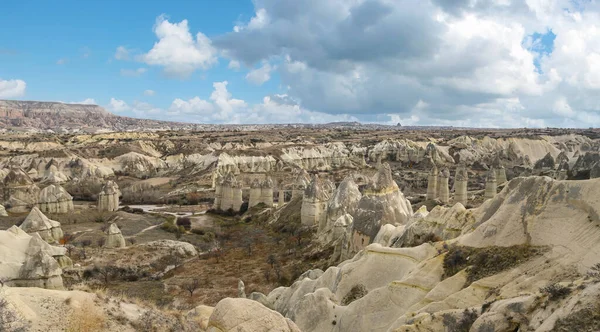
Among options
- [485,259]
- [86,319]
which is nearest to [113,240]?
[86,319]

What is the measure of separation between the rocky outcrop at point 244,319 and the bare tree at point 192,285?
632 inches

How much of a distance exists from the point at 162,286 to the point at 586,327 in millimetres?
25650

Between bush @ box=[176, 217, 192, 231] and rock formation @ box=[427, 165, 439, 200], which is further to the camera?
rock formation @ box=[427, 165, 439, 200]

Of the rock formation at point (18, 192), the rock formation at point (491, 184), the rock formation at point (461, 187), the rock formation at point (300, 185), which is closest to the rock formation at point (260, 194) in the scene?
the rock formation at point (300, 185)

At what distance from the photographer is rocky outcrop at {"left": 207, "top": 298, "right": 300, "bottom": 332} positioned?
9844 millimetres

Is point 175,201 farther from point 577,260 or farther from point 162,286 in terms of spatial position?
point 577,260

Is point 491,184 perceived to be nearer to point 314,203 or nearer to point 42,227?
point 314,203

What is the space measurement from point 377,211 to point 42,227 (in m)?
28.1

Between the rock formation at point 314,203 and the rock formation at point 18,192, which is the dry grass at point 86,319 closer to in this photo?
the rock formation at point 314,203

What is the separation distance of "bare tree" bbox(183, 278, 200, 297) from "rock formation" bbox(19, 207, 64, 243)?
14.9m

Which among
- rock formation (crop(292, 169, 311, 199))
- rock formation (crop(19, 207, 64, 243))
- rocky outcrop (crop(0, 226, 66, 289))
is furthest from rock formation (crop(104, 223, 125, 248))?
rock formation (crop(292, 169, 311, 199))

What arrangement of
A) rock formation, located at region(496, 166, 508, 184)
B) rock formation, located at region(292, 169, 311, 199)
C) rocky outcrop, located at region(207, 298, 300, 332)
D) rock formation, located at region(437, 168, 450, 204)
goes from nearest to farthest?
rocky outcrop, located at region(207, 298, 300, 332)
rock formation, located at region(437, 168, 450, 204)
rock formation, located at region(292, 169, 311, 199)
rock formation, located at region(496, 166, 508, 184)

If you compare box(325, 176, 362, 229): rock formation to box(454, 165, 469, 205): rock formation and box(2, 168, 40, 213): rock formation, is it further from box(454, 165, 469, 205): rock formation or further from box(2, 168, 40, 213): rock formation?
box(2, 168, 40, 213): rock formation

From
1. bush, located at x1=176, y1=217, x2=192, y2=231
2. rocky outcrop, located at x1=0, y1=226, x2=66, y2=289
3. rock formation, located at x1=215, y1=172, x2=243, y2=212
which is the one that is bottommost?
bush, located at x1=176, y1=217, x2=192, y2=231
